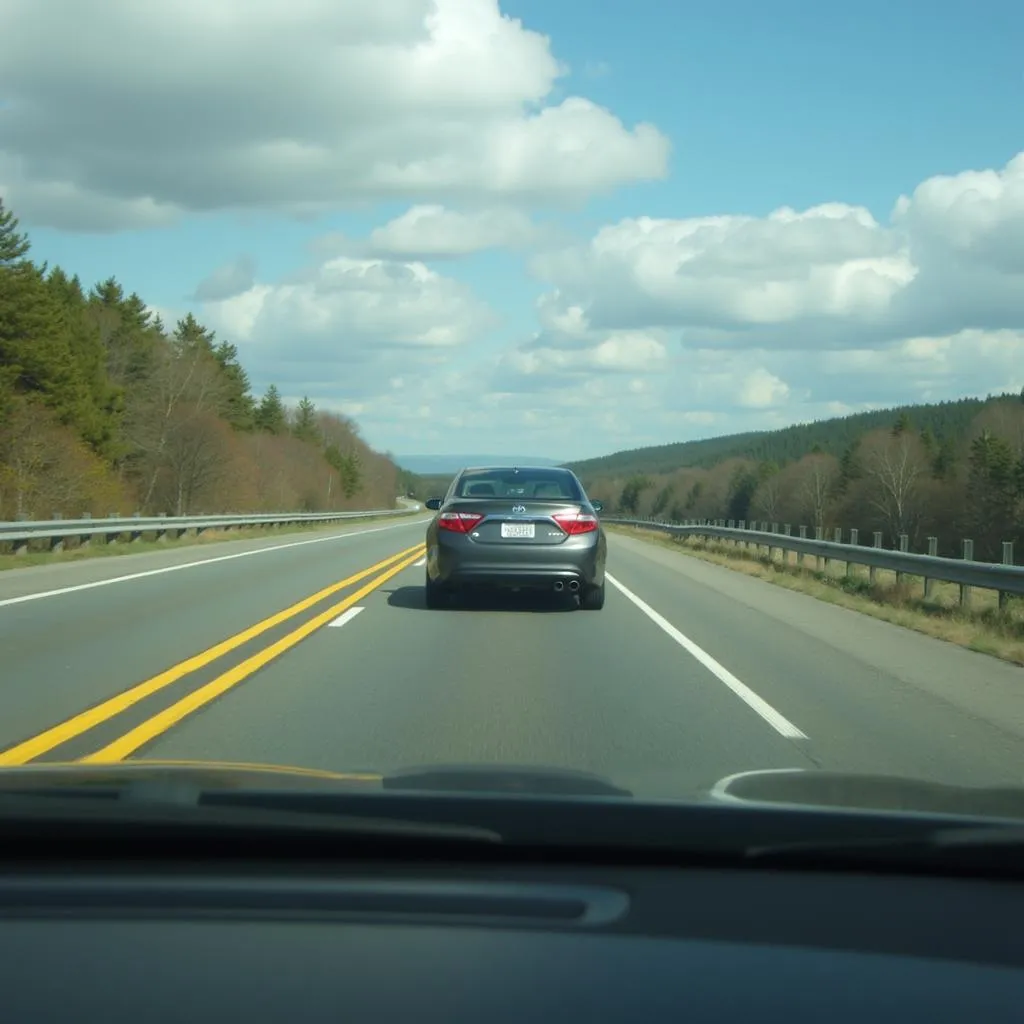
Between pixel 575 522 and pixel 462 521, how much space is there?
123 cm

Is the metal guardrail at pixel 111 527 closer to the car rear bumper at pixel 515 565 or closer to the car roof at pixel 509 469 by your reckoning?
the car roof at pixel 509 469

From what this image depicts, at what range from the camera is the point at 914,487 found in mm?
100625

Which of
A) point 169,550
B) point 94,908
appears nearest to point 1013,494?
point 169,550

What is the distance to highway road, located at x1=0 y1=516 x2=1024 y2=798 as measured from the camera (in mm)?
6828

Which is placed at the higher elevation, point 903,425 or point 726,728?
point 903,425

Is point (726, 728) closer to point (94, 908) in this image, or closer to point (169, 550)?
point (94, 908)

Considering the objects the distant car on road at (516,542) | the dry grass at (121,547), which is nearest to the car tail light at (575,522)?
the distant car on road at (516,542)

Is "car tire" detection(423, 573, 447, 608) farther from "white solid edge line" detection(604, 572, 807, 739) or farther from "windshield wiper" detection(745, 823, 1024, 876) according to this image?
"windshield wiper" detection(745, 823, 1024, 876)

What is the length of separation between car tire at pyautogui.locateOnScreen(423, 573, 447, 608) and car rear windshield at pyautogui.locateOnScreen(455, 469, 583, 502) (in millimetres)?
1077

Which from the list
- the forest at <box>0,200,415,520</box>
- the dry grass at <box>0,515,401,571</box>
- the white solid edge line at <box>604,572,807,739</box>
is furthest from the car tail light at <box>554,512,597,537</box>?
the forest at <box>0,200,415,520</box>

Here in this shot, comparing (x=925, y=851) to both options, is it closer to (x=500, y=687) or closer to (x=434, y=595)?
(x=500, y=687)

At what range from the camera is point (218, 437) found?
74438 millimetres

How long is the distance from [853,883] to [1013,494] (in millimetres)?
76193

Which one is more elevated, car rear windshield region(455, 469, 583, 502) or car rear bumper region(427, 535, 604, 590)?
car rear windshield region(455, 469, 583, 502)
